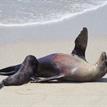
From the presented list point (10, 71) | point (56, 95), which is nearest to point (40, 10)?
point (10, 71)

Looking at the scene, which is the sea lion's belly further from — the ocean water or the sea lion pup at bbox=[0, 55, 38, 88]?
the ocean water

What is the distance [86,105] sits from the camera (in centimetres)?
522

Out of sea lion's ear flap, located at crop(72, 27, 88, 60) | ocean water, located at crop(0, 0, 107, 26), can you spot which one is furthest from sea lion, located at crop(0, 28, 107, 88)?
ocean water, located at crop(0, 0, 107, 26)

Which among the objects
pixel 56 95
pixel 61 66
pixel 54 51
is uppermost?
pixel 61 66

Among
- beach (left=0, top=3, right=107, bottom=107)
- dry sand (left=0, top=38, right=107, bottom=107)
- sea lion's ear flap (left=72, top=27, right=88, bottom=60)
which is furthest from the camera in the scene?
sea lion's ear flap (left=72, top=27, right=88, bottom=60)

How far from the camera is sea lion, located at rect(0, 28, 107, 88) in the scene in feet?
21.2

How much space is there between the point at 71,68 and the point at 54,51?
2.20 m

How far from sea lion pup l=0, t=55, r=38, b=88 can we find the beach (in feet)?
0.33

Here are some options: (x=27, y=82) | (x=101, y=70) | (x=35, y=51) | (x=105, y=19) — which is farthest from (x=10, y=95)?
(x=105, y=19)

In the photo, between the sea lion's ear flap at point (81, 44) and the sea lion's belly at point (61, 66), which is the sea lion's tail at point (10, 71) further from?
the sea lion's ear flap at point (81, 44)

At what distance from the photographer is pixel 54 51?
8.70 m

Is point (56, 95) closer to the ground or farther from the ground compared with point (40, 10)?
closer to the ground

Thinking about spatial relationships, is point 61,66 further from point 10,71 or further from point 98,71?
point 10,71

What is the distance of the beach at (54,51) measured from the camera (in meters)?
5.47
